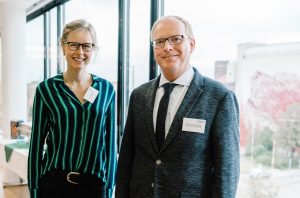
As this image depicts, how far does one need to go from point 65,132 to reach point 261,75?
1.34m

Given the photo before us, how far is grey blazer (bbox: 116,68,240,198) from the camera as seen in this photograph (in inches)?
48.1

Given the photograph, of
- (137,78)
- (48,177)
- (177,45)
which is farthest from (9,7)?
(177,45)

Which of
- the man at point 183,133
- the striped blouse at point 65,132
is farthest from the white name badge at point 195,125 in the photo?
the striped blouse at point 65,132

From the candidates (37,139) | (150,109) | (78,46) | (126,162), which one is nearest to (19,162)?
(37,139)

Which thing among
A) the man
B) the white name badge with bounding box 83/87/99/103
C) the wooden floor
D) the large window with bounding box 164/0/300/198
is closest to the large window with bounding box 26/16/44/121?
the wooden floor

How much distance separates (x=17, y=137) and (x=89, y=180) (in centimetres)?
342

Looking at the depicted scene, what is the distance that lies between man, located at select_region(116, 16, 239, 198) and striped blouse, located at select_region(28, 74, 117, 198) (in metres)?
0.31

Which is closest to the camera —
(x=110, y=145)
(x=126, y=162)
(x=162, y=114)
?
(x=162, y=114)

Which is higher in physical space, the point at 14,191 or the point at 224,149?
the point at 224,149

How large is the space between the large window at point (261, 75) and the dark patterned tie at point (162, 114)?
85 centimetres

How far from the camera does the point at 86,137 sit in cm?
161

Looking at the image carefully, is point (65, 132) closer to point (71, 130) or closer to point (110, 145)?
point (71, 130)

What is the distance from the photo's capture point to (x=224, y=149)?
121 cm

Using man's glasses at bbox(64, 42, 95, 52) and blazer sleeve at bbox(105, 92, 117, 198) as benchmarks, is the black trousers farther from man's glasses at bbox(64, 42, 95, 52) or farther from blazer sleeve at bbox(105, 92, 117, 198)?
man's glasses at bbox(64, 42, 95, 52)
